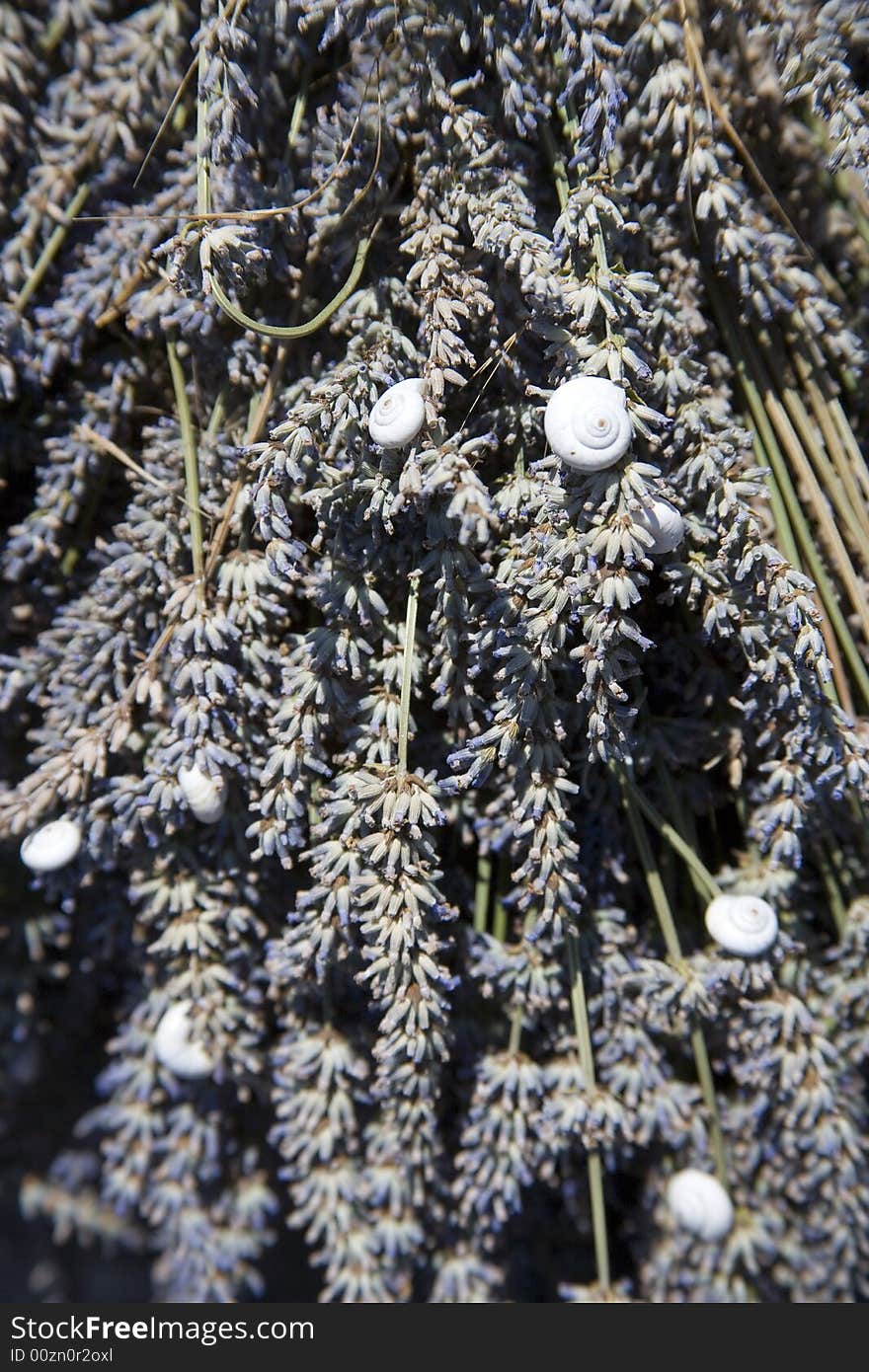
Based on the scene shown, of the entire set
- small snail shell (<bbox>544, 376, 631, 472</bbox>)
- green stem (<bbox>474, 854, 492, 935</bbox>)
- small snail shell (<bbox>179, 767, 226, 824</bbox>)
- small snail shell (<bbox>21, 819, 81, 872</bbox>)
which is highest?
small snail shell (<bbox>544, 376, 631, 472</bbox>)

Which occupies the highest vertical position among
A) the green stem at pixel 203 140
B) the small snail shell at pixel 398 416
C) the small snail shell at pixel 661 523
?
the green stem at pixel 203 140

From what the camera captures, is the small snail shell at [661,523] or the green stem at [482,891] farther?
the green stem at [482,891]

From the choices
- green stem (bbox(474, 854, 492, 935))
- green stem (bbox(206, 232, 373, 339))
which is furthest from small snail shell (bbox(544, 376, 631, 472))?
green stem (bbox(474, 854, 492, 935))

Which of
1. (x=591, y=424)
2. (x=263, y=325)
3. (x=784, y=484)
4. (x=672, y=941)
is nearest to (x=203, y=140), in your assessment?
(x=263, y=325)

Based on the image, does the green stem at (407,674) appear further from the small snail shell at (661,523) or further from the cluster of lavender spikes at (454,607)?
the small snail shell at (661,523)

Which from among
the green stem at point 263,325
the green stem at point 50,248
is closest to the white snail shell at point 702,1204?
→ the green stem at point 263,325

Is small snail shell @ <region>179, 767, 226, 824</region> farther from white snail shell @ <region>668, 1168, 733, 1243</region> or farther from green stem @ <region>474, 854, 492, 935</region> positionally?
white snail shell @ <region>668, 1168, 733, 1243</region>
